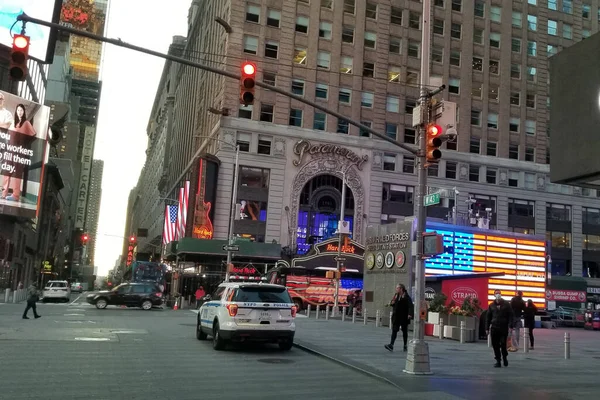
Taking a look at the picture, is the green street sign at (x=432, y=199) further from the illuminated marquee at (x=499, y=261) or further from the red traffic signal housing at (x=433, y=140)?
the illuminated marquee at (x=499, y=261)

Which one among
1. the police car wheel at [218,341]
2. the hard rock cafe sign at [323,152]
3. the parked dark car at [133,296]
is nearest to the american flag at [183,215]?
the hard rock cafe sign at [323,152]

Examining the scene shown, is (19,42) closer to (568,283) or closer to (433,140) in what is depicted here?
(433,140)

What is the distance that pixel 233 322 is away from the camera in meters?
15.5

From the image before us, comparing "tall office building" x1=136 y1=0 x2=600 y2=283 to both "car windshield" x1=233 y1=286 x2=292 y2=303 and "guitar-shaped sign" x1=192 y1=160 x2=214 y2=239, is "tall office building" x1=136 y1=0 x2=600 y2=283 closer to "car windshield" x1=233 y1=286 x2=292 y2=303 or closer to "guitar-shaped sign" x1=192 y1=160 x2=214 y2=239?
"guitar-shaped sign" x1=192 y1=160 x2=214 y2=239

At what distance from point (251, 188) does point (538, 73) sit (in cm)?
3640

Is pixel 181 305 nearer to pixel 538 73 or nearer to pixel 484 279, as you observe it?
pixel 484 279

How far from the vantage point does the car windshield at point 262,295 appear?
52.1 feet

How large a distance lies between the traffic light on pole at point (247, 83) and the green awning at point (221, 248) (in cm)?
3432

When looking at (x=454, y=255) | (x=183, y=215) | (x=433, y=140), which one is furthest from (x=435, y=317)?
(x=183, y=215)

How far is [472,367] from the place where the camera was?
14312 millimetres

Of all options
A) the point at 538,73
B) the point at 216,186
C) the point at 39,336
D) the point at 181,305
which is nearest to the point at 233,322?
the point at 39,336

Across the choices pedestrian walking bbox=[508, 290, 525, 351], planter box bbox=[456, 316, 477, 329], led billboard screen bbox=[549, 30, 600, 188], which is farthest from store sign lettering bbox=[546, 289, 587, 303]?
led billboard screen bbox=[549, 30, 600, 188]

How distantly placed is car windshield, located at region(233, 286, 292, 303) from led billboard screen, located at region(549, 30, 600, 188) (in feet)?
25.5

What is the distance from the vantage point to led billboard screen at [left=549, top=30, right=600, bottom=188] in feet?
36.8
